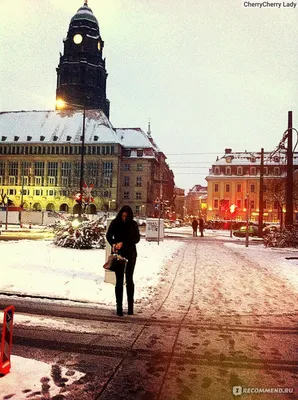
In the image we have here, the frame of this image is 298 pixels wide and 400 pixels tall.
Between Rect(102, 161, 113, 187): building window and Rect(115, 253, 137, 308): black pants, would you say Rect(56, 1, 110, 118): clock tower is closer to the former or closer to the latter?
Rect(102, 161, 113, 187): building window

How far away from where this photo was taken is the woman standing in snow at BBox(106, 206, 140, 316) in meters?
6.54

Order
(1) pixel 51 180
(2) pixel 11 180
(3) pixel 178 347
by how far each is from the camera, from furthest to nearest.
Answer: (2) pixel 11 180 → (1) pixel 51 180 → (3) pixel 178 347

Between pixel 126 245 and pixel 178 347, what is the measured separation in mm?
2288

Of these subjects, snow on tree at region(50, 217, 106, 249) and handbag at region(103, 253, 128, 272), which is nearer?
handbag at region(103, 253, 128, 272)

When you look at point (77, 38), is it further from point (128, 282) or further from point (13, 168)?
point (128, 282)

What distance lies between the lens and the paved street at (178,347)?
11.7 ft

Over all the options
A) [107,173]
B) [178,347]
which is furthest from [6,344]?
[107,173]

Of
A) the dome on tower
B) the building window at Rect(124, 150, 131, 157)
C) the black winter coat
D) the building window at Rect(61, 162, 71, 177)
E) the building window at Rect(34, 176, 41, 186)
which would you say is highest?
the dome on tower

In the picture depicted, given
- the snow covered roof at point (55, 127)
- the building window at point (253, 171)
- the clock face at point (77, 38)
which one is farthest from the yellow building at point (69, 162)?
the building window at point (253, 171)

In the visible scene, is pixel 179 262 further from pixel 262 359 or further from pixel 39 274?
pixel 262 359

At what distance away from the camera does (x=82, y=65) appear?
95.6 metres

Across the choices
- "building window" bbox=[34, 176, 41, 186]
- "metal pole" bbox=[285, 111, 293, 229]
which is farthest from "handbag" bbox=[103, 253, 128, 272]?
"building window" bbox=[34, 176, 41, 186]

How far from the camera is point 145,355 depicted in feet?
14.4

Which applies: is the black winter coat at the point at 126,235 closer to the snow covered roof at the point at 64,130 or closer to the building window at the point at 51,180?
the snow covered roof at the point at 64,130
